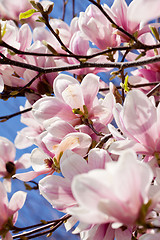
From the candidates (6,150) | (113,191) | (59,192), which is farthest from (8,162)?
(113,191)

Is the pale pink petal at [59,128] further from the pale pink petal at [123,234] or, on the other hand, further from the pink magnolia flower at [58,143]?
the pale pink petal at [123,234]

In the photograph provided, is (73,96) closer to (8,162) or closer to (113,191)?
(113,191)

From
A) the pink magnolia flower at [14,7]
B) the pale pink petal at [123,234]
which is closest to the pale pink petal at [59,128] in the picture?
the pale pink petal at [123,234]

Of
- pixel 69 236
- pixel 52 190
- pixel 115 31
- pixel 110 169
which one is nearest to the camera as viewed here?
pixel 110 169

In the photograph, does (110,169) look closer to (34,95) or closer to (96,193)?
(96,193)

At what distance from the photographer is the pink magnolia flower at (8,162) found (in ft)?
2.19

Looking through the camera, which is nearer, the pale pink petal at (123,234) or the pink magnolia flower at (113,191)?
the pink magnolia flower at (113,191)

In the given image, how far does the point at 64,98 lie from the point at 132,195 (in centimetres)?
19

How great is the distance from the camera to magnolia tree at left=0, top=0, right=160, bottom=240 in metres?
0.18

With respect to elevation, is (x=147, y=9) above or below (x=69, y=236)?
above

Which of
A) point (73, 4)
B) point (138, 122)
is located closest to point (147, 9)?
point (138, 122)

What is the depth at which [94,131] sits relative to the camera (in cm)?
35

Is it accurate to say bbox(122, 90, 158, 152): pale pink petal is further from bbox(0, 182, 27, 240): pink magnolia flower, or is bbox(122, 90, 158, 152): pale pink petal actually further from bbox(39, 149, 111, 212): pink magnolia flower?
bbox(0, 182, 27, 240): pink magnolia flower

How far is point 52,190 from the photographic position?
0.95 feet
